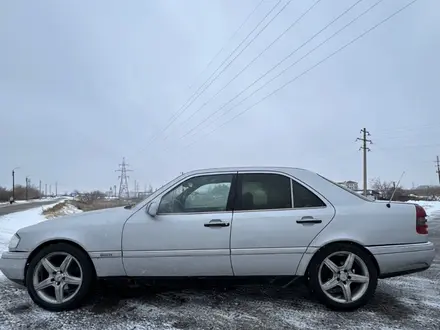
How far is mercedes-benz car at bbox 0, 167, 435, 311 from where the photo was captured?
12.3 feet

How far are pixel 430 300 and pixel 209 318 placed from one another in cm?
257

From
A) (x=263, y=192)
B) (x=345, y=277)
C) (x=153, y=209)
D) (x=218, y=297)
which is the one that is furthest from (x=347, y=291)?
(x=153, y=209)

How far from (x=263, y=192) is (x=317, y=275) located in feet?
3.35

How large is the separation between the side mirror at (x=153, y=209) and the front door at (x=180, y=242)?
0.04 m

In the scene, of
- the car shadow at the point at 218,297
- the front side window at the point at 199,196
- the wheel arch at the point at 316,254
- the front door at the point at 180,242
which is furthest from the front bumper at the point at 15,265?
the wheel arch at the point at 316,254

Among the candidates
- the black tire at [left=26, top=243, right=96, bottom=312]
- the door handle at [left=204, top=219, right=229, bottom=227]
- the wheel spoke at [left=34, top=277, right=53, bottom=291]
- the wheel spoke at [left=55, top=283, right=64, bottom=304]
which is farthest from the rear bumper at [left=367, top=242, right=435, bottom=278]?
the wheel spoke at [left=34, top=277, right=53, bottom=291]

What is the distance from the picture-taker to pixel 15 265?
3.90 metres

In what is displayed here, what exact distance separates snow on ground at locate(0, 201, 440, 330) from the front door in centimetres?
41

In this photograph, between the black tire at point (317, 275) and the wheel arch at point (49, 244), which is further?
the wheel arch at point (49, 244)

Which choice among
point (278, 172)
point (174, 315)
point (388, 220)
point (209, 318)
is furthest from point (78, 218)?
point (388, 220)

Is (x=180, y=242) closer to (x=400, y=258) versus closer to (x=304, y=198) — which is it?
(x=304, y=198)

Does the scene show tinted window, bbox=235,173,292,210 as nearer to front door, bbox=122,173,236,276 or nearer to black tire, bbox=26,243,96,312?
front door, bbox=122,173,236,276

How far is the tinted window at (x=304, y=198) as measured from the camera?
3902 mm

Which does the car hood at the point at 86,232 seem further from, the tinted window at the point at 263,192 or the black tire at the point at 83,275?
the tinted window at the point at 263,192
